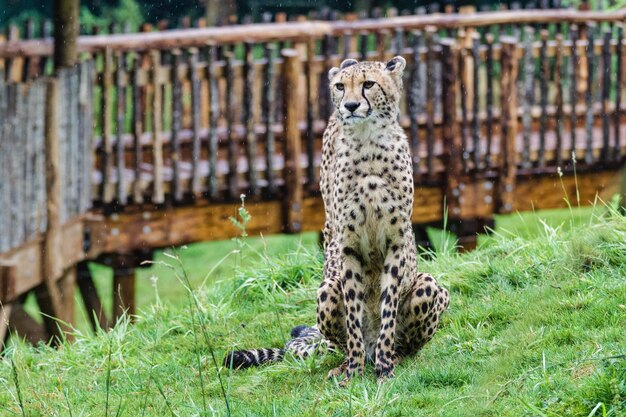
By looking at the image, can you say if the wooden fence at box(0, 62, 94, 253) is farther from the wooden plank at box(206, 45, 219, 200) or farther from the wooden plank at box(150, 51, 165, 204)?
the wooden plank at box(206, 45, 219, 200)

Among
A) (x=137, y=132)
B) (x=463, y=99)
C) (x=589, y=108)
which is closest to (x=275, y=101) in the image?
(x=463, y=99)

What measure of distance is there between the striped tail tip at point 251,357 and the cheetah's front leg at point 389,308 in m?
0.66

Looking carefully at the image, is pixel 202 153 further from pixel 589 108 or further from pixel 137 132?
pixel 589 108

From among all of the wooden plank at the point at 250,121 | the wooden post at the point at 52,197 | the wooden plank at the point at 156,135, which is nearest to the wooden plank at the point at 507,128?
the wooden plank at the point at 250,121

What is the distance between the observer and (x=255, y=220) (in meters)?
10.2

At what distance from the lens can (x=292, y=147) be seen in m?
10.3

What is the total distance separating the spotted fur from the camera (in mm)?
5098

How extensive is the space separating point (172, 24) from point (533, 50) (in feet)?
26.5

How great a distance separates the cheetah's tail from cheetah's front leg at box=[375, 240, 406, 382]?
38cm

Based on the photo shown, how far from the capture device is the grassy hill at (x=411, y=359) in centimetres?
446

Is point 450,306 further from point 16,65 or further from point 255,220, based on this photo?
point 16,65

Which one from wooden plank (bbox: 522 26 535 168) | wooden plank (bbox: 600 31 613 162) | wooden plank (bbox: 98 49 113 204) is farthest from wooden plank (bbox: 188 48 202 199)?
wooden plank (bbox: 600 31 613 162)

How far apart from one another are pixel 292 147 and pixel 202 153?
1.75 m

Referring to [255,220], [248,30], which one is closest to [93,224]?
[255,220]
